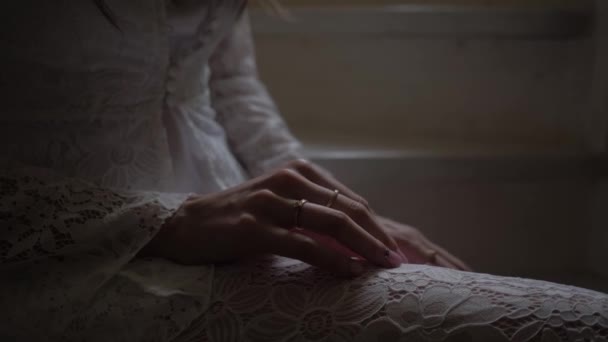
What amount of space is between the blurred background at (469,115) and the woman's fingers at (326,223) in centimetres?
56

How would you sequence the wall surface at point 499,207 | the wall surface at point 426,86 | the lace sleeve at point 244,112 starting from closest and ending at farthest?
the lace sleeve at point 244,112 → the wall surface at point 499,207 → the wall surface at point 426,86

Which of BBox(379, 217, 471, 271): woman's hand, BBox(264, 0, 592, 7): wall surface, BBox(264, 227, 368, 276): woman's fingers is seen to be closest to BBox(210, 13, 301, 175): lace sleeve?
BBox(379, 217, 471, 271): woman's hand

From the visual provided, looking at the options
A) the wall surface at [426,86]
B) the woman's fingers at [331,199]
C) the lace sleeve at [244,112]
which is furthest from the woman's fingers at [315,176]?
the wall surface at [426,86]

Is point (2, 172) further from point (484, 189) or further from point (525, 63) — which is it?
point (525, 63)

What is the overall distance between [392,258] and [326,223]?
0.07m

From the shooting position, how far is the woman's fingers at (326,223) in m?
0.45

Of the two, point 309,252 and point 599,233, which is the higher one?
point 309,252

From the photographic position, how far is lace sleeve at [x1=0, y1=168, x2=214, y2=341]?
16.5 inches

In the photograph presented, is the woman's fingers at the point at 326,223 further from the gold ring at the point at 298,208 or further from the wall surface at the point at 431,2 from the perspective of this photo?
the wall surface at the point at 431,2

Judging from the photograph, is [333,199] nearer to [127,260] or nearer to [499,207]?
[127,260]

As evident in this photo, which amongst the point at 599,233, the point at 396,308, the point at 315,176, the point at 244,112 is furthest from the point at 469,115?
the point at 396,308

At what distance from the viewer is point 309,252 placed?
0.44 m

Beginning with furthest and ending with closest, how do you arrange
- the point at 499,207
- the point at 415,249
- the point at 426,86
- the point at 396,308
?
the point at 426,86 < the point at 499,207 < the point at 415,249 < the point at 396,308

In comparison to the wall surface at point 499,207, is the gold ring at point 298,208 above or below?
above
